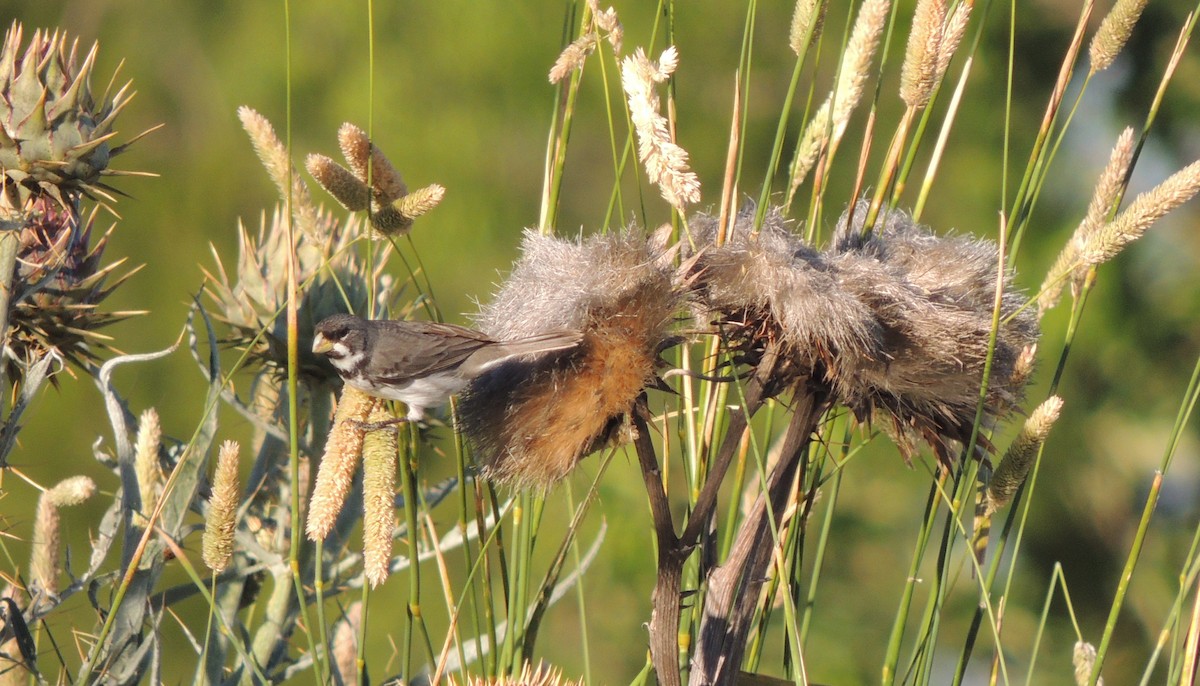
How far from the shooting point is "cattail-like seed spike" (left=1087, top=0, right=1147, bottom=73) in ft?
5.11

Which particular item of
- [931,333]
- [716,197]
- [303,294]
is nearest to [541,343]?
[931,333]

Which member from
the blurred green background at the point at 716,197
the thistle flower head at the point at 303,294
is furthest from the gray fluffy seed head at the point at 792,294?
the blurred green background at the point at 716,197

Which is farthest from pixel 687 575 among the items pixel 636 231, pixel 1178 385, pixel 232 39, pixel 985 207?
pixel 232 39

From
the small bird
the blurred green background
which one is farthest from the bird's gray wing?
→ the blurred green background

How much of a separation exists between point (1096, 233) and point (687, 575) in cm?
75

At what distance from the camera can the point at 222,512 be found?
51.6 inches

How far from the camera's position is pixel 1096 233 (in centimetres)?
147

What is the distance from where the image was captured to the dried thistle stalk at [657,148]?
1.22 metres

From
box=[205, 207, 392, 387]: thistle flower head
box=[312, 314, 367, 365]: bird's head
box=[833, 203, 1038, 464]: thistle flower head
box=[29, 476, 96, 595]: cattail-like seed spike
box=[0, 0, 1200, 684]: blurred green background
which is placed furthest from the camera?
box=[0, 0, 1200, 684]: blurred green background

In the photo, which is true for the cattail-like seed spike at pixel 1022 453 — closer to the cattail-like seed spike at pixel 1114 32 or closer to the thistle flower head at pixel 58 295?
the cattail-like seed spike at pixel 1114 32

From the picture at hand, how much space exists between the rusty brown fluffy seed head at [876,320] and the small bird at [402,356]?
0.43 metres

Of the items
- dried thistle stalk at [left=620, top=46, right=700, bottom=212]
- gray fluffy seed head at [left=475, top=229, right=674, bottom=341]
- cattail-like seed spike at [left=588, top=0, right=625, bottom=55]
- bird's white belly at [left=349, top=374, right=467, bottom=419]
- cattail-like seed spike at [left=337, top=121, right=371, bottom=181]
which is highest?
cattail-like seed spike at [left=588, top=0, right=625, bottom=55]

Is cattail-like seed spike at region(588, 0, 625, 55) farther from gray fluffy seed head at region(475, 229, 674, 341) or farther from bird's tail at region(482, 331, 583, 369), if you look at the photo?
bird's tail at region(482, 331, 583, 369)

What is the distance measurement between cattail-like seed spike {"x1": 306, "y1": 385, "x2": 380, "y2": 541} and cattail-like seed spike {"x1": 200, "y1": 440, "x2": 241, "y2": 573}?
92 millimetres
